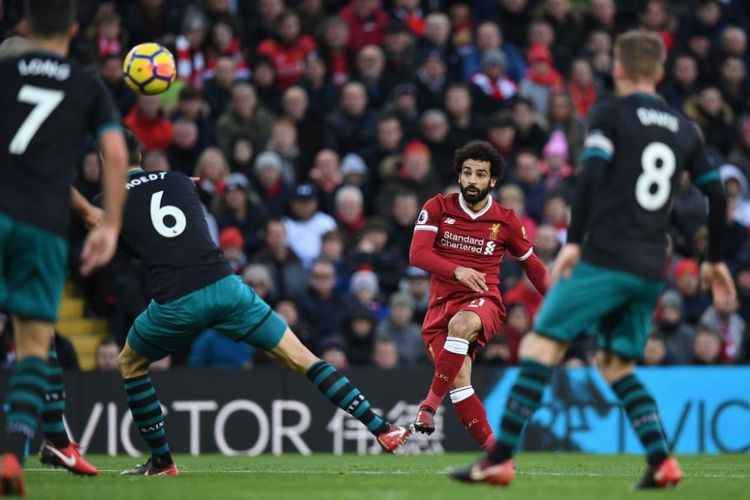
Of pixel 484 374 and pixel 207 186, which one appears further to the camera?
pixel 207 186

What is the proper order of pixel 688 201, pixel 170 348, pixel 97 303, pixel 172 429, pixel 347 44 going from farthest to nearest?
pixel 347 44 < pixel 688 201 < pixel 97 303 < pixel 172 429 < pixel 170 348

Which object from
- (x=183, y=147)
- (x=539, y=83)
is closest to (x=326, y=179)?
(x=183, y=147)

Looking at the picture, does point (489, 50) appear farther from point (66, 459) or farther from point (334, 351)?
point (66, 459)

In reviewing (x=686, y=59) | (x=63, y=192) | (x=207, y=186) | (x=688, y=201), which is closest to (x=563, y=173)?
(x=688, y=201)

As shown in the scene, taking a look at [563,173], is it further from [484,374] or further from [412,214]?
[484,374]

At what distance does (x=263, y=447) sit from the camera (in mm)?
14523

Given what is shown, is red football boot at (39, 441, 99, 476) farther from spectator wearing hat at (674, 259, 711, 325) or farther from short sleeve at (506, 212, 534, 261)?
spectator wearing hat at (674, 259, 711, 325)

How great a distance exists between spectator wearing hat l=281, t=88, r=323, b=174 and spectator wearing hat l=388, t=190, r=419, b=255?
4.84 ft

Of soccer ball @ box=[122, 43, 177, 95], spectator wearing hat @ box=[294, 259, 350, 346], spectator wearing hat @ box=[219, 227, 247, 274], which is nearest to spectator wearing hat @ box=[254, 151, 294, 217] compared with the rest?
spectator wearing hat @ box=[219, 227, 247, 274]

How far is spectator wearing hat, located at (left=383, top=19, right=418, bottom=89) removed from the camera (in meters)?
18.5

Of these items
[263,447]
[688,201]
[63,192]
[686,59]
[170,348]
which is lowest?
[263,447]

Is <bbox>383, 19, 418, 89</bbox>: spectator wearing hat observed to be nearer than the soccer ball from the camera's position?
No

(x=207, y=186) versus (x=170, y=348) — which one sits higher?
(x=207, y=186)

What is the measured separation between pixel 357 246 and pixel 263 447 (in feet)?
9.95
